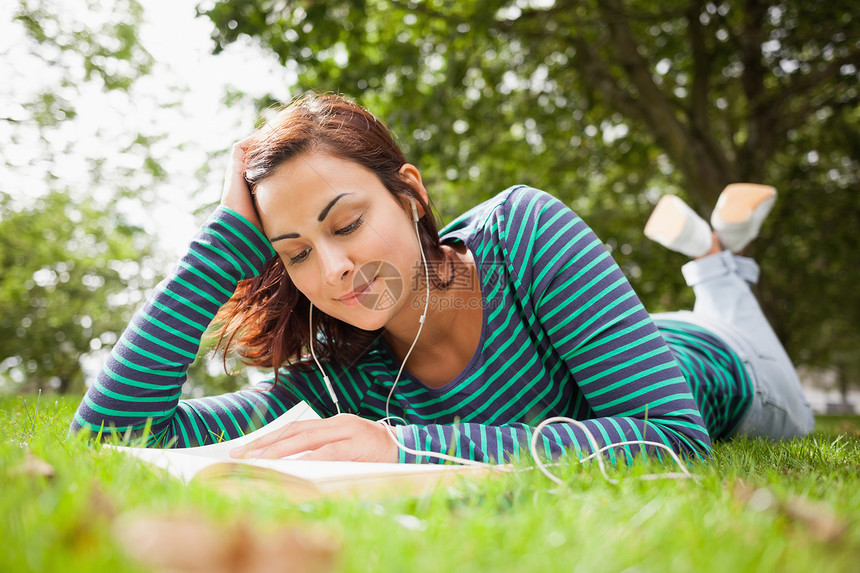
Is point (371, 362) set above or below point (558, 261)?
below

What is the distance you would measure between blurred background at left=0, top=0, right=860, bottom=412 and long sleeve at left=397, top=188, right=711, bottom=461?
2.76m

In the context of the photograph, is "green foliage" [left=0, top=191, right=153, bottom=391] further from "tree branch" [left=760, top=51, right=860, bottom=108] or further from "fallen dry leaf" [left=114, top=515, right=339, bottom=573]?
"fallen dry leaf" [left=114, top=515, right=339, bottom=573]

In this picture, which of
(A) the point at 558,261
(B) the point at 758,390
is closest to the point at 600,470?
(A) the point at 558,261

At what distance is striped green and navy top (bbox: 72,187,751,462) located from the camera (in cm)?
184

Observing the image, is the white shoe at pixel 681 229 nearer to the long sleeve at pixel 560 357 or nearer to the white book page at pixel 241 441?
the long sleeve at pixel 560 357

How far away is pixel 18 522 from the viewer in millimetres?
790

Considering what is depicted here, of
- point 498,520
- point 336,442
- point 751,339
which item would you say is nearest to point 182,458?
point 336,442

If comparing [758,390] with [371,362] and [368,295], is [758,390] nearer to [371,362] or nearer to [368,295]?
[371,362]

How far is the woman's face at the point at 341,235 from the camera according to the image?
212cm

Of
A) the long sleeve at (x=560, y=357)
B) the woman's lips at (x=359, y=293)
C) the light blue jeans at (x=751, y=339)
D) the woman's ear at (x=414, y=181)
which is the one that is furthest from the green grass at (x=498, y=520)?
the light blue jeans at (x=751, y=339)

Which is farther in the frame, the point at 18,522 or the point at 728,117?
the point at 728,117

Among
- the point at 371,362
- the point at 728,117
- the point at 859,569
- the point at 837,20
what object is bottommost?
the point at 371,362

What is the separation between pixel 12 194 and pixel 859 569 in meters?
15.4

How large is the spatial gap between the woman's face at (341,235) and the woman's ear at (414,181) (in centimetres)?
15
